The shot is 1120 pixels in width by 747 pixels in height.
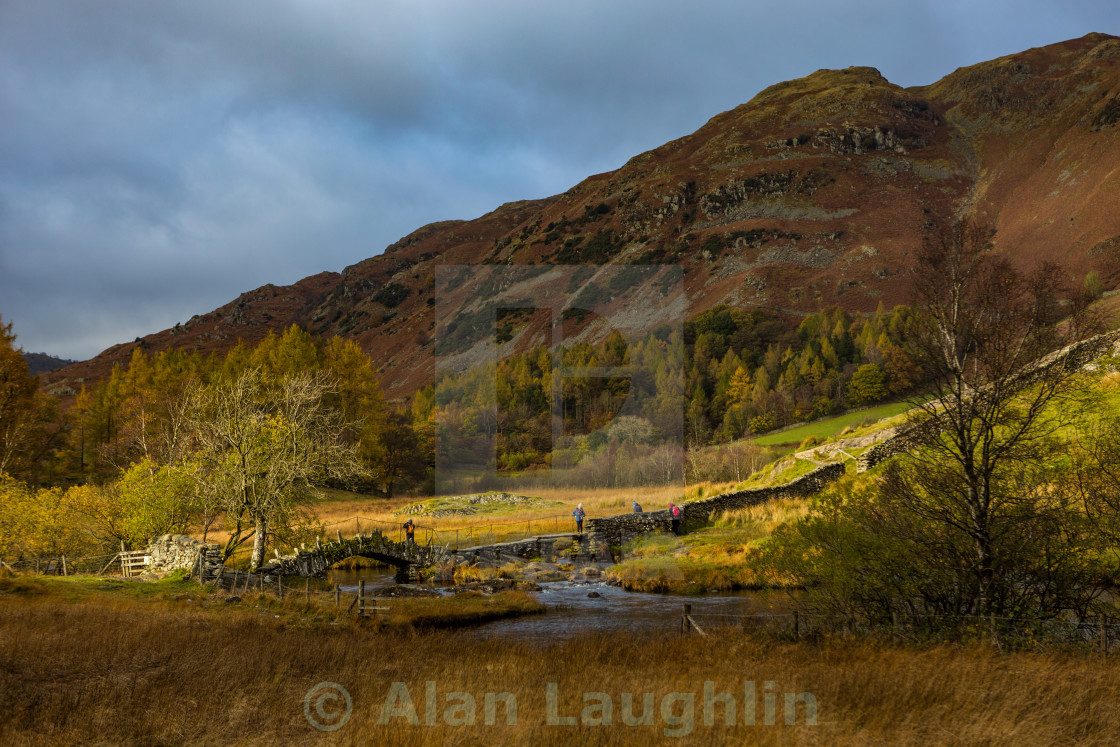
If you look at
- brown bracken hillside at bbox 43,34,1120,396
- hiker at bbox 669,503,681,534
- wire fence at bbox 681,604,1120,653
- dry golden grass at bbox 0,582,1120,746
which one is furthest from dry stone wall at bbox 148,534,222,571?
brown bracken hillside at bbox 43,34,1120,396

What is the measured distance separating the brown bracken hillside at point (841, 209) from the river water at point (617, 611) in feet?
338

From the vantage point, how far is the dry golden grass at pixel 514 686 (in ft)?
25.6

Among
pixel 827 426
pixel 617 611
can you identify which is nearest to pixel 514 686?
pixel 617 611

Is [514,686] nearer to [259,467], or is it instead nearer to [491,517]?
[259,467]

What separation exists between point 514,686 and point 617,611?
13.1 m

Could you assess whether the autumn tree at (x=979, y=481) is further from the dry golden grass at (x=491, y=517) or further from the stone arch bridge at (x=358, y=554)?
the dry golden grass at (x=491, y=517)

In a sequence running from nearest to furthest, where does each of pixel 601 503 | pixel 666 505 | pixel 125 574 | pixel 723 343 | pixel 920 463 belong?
pixel 920 463 < pixel 125 574 < pixel 666 505 < pixel 601 503 < pixel 723 343

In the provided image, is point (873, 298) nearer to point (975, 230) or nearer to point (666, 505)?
point (666, 505)

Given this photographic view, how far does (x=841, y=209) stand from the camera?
501 feet

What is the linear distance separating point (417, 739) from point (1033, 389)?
13.7 m

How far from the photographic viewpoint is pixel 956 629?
39.6 ft

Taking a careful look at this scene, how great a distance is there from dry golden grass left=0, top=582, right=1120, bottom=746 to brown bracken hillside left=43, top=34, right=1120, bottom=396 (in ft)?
377

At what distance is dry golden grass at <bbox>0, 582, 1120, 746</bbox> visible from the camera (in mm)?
7797

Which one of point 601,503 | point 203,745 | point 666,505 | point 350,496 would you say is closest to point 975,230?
point 203,745
